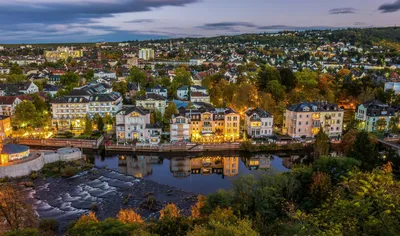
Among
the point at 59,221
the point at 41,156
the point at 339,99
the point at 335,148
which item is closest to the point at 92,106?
the point at 41,156

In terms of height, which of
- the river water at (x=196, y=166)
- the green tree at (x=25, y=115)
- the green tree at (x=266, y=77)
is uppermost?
the green tree at (x=266, y=77)

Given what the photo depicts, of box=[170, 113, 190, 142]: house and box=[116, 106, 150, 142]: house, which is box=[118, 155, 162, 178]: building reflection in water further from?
box=[170, 113, 190, 142]: house

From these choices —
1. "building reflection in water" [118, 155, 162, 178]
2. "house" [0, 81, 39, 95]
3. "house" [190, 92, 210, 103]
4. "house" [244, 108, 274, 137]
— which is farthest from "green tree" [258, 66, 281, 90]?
"house" [0, 81, 39, 95]

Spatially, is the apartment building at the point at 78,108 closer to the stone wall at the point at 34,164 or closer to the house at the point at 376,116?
the stone wall at the point at 34,164

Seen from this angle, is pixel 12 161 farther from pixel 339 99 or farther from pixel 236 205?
pixel 339 99

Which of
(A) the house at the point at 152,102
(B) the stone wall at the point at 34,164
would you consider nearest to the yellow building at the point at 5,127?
(B) the stone wall at the point at 34,164

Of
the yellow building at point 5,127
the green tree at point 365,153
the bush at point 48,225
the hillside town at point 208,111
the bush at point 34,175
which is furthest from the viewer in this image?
the yellow building at point 5,127
